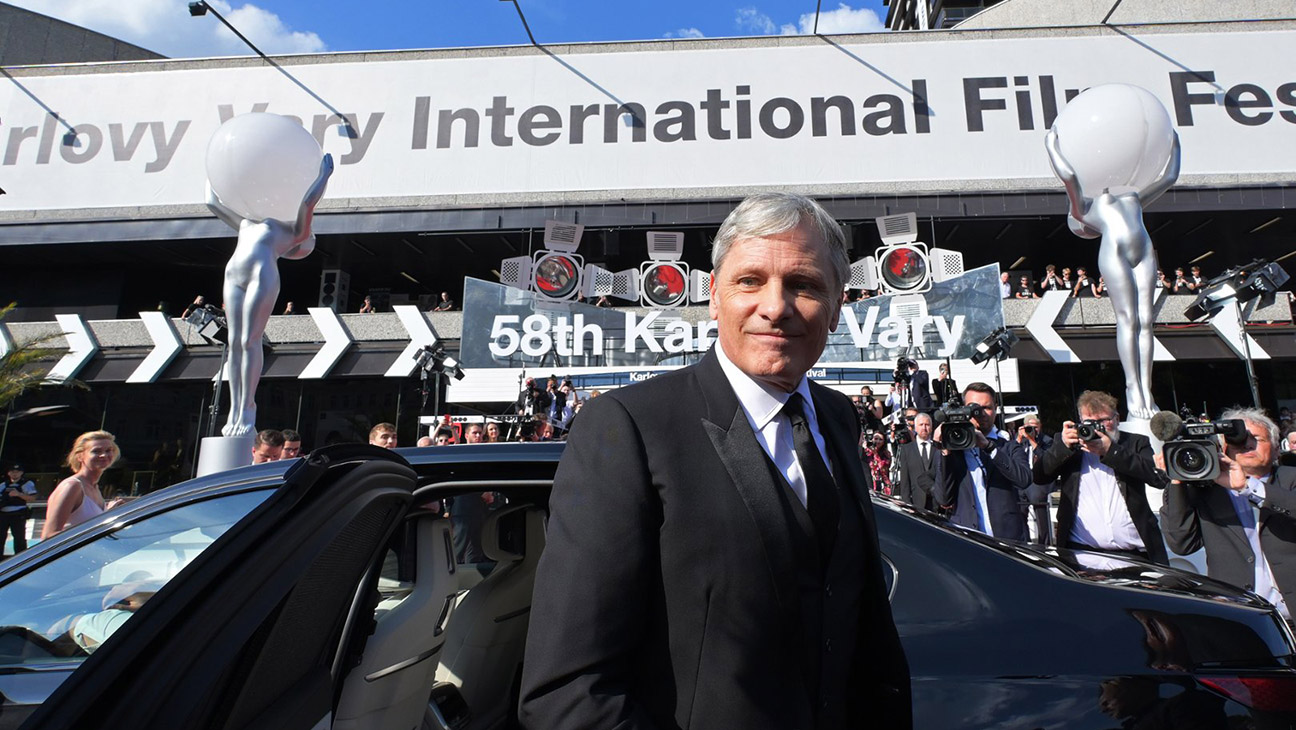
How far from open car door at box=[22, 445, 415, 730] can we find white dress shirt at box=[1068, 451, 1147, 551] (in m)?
3.97

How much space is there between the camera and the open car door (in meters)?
0.83

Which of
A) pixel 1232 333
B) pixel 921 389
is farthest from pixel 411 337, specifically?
pixel 1232 333

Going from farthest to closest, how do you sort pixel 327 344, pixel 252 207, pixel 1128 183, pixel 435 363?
1. pixel 327 344
2. pixel 435 363
3. pixel 252 207
4. pixel 1128 183

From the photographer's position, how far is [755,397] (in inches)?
45.6

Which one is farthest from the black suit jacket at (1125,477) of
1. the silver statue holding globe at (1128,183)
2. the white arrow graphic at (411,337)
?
the white arrow graphic at (411,337)

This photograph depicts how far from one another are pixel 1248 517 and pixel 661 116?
53.1 ft

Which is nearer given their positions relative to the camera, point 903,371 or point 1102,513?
point 1102,513

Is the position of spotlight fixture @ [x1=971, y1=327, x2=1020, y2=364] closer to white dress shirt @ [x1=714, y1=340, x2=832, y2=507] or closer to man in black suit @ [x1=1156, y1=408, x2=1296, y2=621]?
man in black suit @ [x1=1156, y1=408, x2=1296, y2=621]

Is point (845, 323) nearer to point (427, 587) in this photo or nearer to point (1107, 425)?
point (1107, 425)

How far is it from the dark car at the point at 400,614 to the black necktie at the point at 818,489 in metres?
0.39

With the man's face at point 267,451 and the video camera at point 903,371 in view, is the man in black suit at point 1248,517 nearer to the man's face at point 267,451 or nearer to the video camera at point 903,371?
the man's face at point 267,451

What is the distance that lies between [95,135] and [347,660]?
75.5ft

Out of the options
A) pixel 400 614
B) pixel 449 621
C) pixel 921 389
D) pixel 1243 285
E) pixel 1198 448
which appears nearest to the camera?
pixel 400 614

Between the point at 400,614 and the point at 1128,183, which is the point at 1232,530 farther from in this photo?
the point at 400,614
